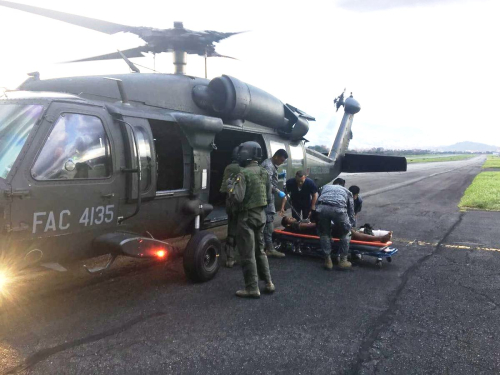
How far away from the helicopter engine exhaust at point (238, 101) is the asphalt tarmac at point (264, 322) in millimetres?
2899

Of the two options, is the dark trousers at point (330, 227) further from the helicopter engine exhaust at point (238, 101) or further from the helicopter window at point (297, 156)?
the helicopter window at point (297, 156)

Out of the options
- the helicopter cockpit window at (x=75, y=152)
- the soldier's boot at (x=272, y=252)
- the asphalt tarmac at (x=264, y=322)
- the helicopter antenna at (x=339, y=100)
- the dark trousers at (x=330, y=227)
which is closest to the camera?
the asphalt tarmac at (x=264, y=322)

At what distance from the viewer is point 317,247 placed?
7062 mm

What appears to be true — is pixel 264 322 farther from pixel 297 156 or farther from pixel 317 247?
pixel 297 156

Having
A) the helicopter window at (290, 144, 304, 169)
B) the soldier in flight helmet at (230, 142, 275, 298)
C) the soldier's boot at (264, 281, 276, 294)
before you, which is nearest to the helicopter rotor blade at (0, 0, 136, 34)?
the soldier in flight helmet at (230, 142, 275, 298)

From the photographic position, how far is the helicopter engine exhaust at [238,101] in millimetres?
7125

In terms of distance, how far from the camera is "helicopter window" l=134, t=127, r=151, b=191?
17.0 feet

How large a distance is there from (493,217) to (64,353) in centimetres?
1209

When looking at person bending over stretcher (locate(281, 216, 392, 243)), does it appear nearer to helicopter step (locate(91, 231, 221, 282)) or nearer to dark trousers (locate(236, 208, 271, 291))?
dark trousers (locate(236, 208, 271, 291))

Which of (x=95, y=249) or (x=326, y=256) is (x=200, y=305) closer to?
(x=95, y=249)

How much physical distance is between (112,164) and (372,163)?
7.97 m

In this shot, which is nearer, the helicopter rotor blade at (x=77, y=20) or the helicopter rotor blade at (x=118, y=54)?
the helicopter rotor blade at (x=77, y=20)

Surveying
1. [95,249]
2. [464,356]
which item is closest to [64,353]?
[95,249]

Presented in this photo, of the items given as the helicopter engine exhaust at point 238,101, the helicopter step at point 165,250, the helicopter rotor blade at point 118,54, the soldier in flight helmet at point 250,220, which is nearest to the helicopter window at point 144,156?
the helicopter step at point 165,250
